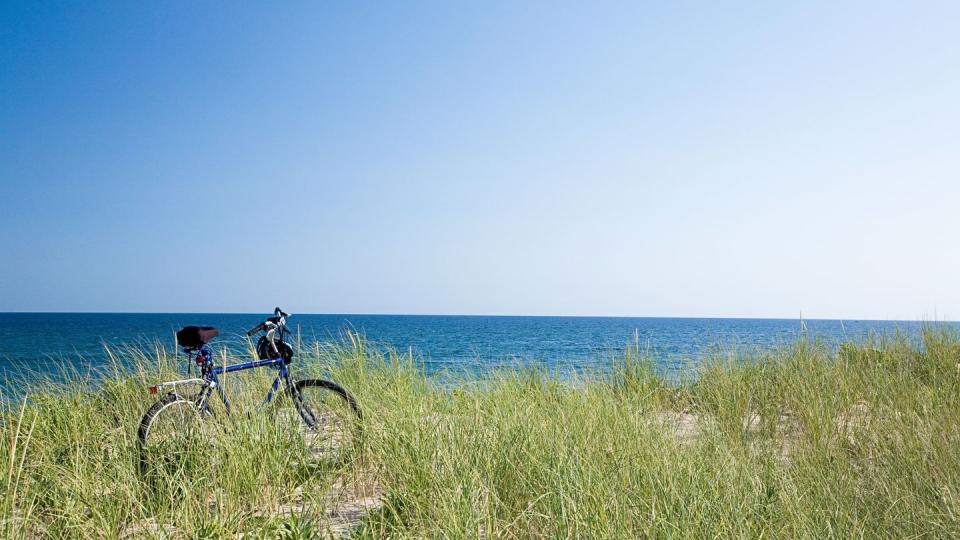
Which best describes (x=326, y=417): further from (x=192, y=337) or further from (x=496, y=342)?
(x=496, y=342)

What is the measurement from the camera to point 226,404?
424 cm

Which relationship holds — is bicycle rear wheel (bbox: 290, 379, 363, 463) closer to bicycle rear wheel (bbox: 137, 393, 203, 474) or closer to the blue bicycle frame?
the blue bicycle frame

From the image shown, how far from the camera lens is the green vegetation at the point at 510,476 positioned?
252cm

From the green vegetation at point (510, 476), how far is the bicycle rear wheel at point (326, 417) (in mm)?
164

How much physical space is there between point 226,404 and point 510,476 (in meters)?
2.41

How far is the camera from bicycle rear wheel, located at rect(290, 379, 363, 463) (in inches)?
150

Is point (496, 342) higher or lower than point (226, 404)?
lower

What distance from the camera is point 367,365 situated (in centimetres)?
623

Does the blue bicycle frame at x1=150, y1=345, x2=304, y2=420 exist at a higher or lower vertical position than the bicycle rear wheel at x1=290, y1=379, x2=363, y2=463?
higher

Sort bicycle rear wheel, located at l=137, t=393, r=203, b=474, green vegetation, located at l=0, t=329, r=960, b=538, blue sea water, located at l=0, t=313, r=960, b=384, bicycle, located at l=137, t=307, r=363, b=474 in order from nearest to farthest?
green vegetation, located at l=0, t=329, r=960, b=538
bicycle rear wheel, located at l=137, t=393, r=203, b=474
bicycle, located at l=137, t=307, r=363, b=474
blue sea water, located at l=0, t=313, r=960, b=384

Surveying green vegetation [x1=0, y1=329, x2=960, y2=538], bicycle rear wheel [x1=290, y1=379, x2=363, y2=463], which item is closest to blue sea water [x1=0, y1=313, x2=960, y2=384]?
bicycle rear wheel [x1=290, y1=379, x2=363, y2=463]

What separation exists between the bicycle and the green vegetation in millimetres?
167

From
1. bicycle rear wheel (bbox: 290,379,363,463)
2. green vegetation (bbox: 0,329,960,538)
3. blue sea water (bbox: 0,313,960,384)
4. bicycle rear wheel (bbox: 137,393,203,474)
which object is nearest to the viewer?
green vegetation (bbox: 0,329,960,538)

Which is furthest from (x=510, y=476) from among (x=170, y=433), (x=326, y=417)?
(x=326, y=417)
